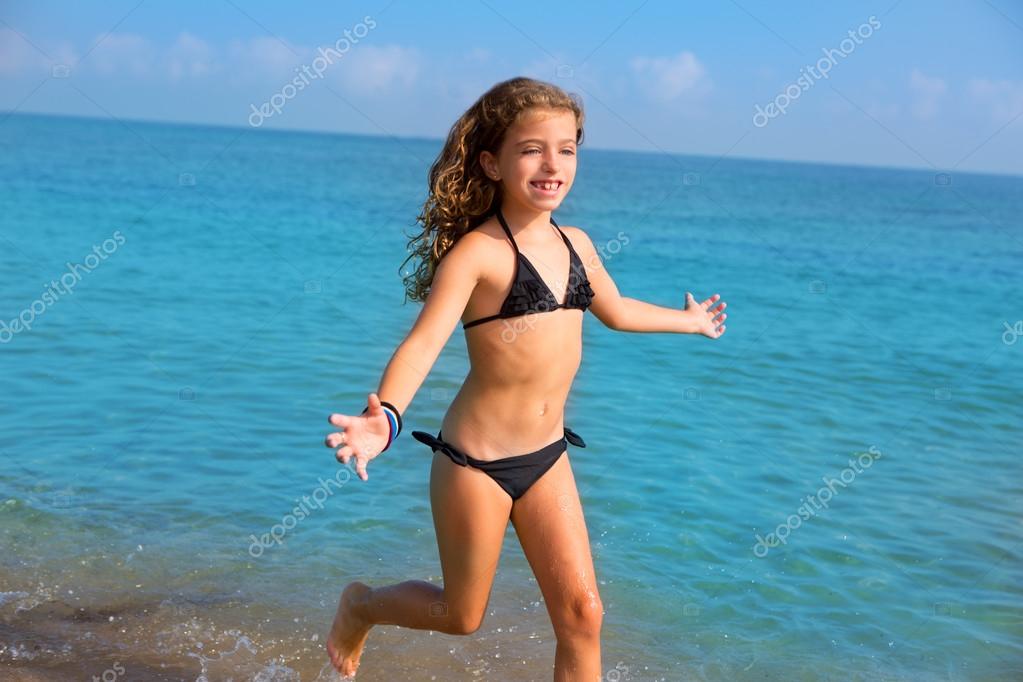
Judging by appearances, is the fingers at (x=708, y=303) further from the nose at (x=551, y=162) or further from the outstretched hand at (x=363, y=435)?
the outstretched hand at (x=363, y=435)

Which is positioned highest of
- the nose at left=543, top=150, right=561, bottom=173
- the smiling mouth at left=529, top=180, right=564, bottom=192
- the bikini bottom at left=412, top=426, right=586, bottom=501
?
the nose at left=543, top=150, right=561, bottom=173

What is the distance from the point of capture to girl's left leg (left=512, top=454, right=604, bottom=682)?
11.2 ft

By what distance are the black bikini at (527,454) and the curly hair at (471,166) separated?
0.11 meters

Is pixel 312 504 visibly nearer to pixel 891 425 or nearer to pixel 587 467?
pixel 587 467

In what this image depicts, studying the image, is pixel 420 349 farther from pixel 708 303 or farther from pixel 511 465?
pixel 708 303

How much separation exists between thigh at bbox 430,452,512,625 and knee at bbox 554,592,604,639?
0.30m

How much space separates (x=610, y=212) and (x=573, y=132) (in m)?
29.5

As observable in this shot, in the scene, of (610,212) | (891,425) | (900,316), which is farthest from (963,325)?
(610,212)

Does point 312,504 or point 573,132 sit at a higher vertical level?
point 573,132

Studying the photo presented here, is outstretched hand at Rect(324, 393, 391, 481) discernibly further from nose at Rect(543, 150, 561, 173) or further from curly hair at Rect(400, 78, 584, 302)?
nose at Rect(543, 150, 561, 173)

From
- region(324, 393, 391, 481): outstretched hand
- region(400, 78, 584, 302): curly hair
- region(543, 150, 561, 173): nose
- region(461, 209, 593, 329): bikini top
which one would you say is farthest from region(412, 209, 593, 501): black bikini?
region(324, 393, 391, 481): outstretched hand

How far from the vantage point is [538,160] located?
11.5 feet

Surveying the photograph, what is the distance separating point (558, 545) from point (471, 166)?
4.08 ft

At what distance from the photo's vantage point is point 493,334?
345cm
